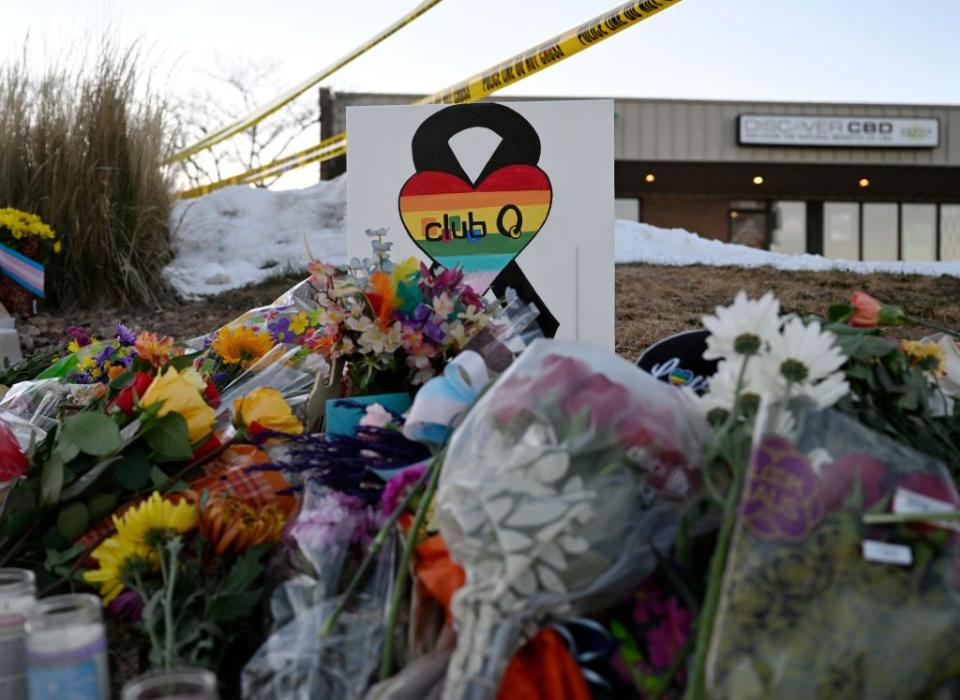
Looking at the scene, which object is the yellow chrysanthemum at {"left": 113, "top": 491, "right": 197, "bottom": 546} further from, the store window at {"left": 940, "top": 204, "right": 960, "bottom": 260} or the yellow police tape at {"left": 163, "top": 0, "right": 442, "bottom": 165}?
the store window at {"left": 940, "top": 204, "right": 960, "bottom": 260}

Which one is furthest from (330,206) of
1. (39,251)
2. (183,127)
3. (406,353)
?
(406,353)

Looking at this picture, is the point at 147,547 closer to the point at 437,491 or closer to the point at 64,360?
the point at 437,491

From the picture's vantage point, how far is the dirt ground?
16.3 ft

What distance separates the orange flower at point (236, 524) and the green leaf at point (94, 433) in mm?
208

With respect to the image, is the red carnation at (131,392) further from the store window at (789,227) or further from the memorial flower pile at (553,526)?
the store window at (789,227)

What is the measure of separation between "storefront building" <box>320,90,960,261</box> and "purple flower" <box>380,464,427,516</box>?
1061cm

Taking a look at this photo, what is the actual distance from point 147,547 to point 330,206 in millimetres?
6786

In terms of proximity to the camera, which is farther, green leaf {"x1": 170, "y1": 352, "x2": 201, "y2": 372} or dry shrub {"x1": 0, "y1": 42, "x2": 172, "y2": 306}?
dry shrub {"x1": 0, "y1": 42, "x2": 172, "y2": 306}

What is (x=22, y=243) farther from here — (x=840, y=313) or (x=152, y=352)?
(x=840, y=313)

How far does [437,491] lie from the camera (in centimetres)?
105

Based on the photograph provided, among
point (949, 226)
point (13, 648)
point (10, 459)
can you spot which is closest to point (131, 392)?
point (10, 459)

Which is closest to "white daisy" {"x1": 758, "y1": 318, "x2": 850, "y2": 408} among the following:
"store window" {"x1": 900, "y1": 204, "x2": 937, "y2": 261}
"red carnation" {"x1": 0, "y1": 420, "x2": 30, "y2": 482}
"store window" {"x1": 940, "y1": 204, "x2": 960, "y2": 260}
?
"red carnation" {"x1": 0, "y1": 420, "x2": 30, "y2": 482}

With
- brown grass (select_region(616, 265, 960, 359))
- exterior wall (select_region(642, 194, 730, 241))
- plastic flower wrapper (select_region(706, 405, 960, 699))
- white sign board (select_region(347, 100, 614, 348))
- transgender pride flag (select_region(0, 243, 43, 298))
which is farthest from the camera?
exterior wall (select_region(642, 194, 730, 241))

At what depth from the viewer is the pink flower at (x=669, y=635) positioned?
3.01ft
